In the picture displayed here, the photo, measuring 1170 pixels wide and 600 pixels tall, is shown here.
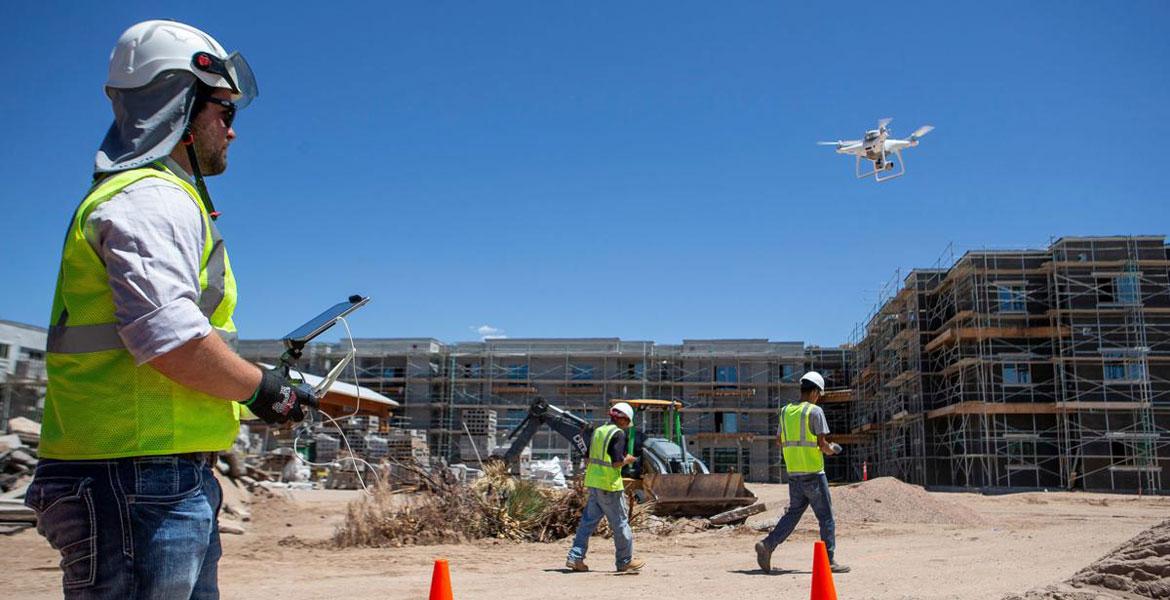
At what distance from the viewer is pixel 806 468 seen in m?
8.10

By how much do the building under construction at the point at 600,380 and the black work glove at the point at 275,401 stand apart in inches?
2155

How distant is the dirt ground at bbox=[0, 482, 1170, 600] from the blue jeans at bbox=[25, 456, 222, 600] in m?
5.65

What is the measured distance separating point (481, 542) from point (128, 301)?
10.7m

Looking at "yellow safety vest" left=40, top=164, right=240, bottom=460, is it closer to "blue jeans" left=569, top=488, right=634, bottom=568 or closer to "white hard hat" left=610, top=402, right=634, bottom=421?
"blue jeans" left=569, top=488, right=634, bottom=568

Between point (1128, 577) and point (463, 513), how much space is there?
898 centimetres

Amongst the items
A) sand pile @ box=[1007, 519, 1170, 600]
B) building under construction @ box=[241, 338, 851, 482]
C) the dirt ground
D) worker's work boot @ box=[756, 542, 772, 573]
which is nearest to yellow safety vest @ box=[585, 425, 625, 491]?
the dirt ground

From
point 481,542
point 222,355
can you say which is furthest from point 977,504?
point 222,355

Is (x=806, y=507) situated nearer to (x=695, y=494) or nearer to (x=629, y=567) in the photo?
(x=629, y=567)

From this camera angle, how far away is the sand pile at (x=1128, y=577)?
4766 millimetres

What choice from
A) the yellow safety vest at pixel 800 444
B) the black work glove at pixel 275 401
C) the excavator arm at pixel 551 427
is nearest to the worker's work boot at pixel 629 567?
the yellow safety vest at pixel 800 444

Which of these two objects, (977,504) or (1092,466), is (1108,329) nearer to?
(1092,466)

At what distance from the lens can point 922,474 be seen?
38.3 meters

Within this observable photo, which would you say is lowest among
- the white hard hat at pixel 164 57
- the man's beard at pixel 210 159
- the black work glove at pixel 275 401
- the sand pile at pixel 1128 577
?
the sand pile at pixel 1128 577

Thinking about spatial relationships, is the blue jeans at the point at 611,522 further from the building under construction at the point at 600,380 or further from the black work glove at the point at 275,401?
the building under construction at the point at 600,380
